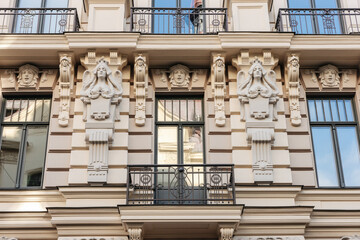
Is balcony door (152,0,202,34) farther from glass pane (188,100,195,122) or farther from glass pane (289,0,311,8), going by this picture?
glass pane (289,0,311,8)

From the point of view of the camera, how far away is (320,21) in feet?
51.6

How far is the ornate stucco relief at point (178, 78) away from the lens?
48.2ft

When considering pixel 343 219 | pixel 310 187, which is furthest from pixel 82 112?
pixel 343 219

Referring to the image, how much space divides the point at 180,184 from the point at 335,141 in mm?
4631

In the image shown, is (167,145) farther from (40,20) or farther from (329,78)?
(40,20)

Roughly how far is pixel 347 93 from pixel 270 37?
109 inches

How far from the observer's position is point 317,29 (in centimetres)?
1560

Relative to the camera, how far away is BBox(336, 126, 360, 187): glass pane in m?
13.8

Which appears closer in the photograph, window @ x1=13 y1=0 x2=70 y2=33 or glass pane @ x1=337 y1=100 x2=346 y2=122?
glass pane @ x1=337 y1=100 x2=346 y2=122

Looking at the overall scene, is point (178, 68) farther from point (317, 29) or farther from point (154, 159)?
point (317, 29)

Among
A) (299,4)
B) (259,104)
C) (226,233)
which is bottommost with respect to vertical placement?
(226,233)

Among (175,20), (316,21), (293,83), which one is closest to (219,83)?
(293,83)

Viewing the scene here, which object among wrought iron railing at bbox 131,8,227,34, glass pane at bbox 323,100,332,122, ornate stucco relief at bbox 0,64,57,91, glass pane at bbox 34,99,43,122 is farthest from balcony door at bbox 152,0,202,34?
glass pane at bbox 323,100,332,122

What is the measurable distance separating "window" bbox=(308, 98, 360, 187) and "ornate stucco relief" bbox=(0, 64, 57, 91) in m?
7.42
